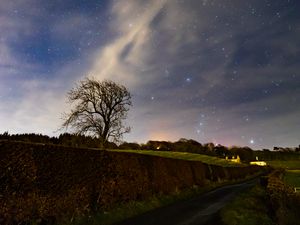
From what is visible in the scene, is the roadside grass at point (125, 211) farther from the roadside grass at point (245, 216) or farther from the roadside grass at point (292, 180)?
the roadside grass at point (292, 180)

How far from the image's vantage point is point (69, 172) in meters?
15.4

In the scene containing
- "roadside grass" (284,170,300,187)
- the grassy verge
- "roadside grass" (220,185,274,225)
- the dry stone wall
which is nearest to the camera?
the dry stone wall

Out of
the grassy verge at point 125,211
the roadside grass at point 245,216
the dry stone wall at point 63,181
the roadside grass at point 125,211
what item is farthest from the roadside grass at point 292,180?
the dry stone wall at point 63,181

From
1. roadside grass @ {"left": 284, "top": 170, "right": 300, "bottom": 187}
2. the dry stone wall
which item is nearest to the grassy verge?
the dry stone wall

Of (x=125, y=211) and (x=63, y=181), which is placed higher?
(x=63, y=181)

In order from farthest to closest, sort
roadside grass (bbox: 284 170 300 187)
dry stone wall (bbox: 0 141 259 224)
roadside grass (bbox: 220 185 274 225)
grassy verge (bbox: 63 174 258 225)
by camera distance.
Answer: roadside grass (bbox: 284 170 300 187)
roadside grass (bbox: 220 185 274 225)
grassy verge (bbox: 63 174 258 225)
dry stone wall (bbox: 0 141 259 224)

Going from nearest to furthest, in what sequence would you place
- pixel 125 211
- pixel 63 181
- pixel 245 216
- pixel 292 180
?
pixel 63 181
pixel 245 216
pixel 125 211
pixel 292 180

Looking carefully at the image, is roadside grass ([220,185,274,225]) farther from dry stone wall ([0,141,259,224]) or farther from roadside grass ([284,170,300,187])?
roadside grass ([284,170,300,187])

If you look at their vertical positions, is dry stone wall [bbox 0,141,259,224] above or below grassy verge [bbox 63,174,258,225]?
above

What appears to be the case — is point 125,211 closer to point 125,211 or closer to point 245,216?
point 125,211

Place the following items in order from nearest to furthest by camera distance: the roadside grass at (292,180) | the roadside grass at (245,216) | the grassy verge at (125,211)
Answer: the grassy verge at (125,211) < the roadside grass at (245,216) < the roadside grass at (292,180)

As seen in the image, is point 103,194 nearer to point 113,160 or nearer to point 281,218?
point 113,160

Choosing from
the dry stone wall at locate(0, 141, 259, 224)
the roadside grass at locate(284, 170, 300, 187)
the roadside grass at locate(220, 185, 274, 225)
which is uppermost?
the roadside grass at locate(284, 170, 300, 187)

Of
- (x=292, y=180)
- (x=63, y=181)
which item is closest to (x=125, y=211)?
(x=63, y=181)
